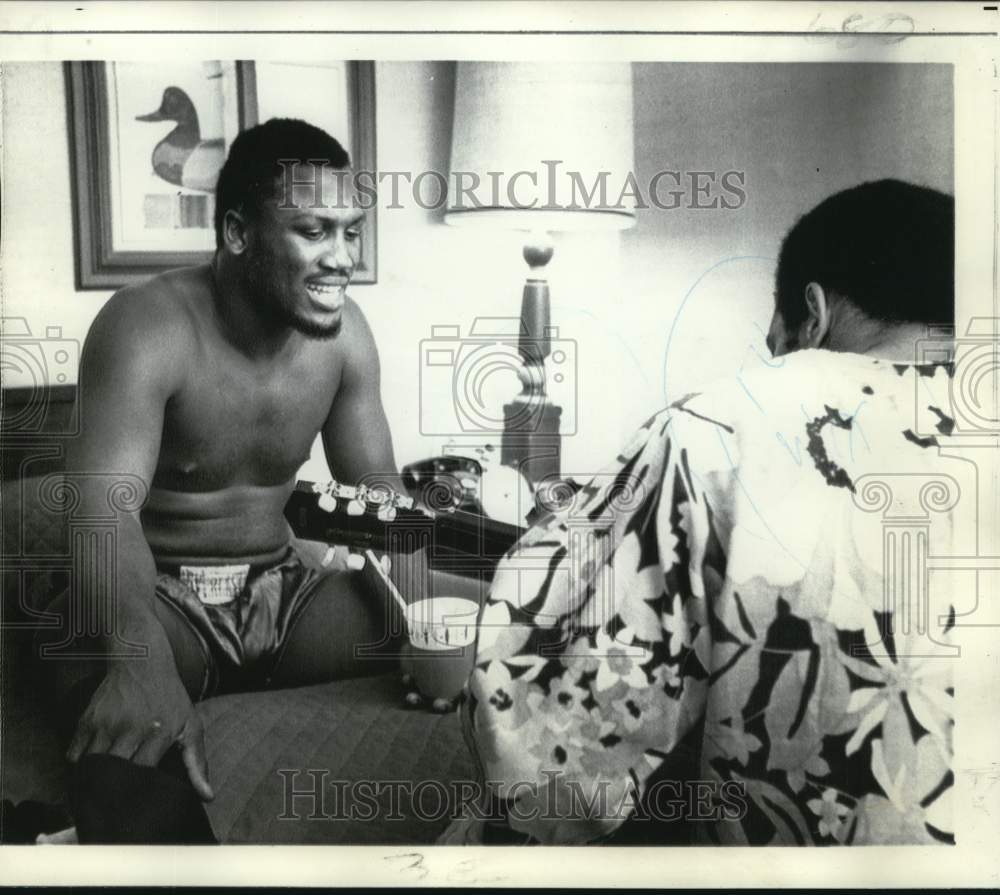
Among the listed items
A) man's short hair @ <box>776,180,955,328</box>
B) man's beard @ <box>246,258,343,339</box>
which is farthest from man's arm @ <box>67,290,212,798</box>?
man's short hair @ <box>776,180,955,328</box>

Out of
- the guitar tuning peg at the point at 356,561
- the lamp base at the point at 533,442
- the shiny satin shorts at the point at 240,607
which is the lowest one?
the shiny satin shorts at the point at 240,607

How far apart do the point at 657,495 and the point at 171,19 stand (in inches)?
38.8

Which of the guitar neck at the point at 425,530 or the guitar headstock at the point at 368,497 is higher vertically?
the guitar headstock at the point at 368,497

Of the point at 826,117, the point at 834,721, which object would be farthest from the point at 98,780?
the point at 826,117

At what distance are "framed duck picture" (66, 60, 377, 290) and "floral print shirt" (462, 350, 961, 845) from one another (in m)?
0.53

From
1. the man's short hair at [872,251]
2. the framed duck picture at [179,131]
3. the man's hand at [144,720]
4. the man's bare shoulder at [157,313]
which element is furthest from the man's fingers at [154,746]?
the man's short hair at [872,251]

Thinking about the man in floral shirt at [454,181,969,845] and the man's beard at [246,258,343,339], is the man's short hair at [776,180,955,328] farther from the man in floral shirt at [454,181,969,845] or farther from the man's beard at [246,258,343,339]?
the man's beard at [246,258,343,339]

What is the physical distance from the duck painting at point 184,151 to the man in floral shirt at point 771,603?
70cm

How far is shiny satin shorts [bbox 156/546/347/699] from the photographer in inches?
63.7

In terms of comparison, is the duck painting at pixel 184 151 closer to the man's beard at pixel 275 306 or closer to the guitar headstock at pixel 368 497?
the man's beard at pixel 275 306

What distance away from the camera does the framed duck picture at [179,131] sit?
5.29 feet

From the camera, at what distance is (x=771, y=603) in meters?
1.60

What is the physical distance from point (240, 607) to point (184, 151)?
66 centimetres

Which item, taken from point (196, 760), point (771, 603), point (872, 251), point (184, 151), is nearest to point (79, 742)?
point (196, 760)
